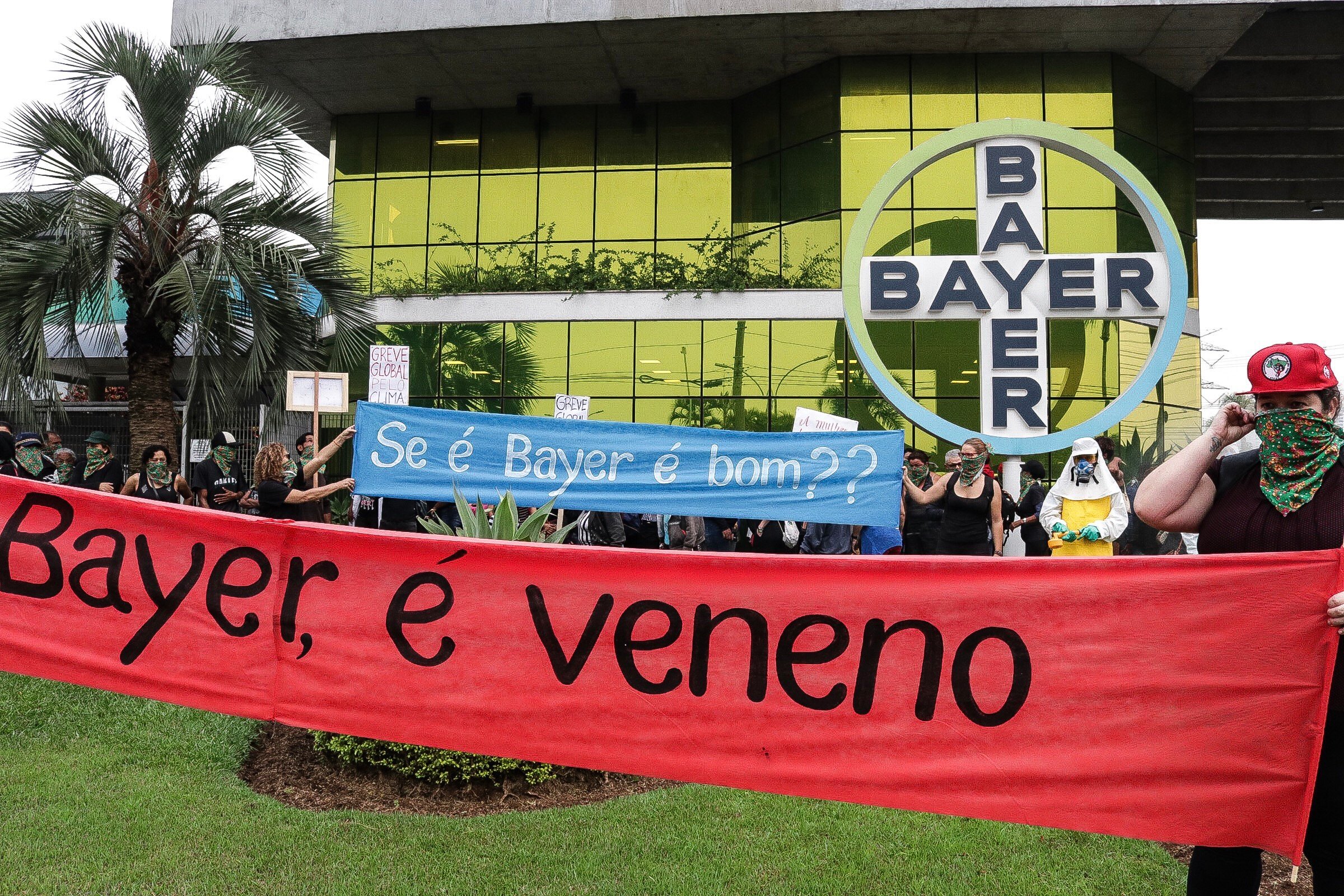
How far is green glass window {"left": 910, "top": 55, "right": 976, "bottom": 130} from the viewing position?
70.9 ft

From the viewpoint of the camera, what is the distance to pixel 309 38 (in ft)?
68.3

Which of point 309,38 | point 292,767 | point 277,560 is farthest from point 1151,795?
point 309,38

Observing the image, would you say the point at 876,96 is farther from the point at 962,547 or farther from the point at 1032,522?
the point at 962,547

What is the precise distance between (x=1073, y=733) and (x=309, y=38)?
2162 centimetres

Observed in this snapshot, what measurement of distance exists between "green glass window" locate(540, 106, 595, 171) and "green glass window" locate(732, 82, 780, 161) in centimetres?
340

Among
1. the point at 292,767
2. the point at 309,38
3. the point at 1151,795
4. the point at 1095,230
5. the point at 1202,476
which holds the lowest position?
the point at 292,767

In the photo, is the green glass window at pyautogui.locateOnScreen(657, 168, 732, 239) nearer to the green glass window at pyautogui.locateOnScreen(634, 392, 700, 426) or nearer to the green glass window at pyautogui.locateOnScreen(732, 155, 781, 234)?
the green glass window at pyautogui.locateOnScreen(732, 155, 781, 234)

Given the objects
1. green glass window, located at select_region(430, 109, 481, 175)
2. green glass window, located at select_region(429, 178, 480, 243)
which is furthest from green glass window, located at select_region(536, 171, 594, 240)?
green glass window, located at select_region(430, 109, 481, 175)

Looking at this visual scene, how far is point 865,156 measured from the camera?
2169cm

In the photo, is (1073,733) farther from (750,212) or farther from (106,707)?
(750,212)

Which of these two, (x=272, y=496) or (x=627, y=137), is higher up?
(x=627, y=137)

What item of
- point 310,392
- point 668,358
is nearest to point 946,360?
point 668,358

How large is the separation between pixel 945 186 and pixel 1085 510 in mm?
14701

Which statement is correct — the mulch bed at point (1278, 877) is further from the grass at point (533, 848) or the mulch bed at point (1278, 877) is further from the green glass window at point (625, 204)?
the green glass window at point (625, 204)
